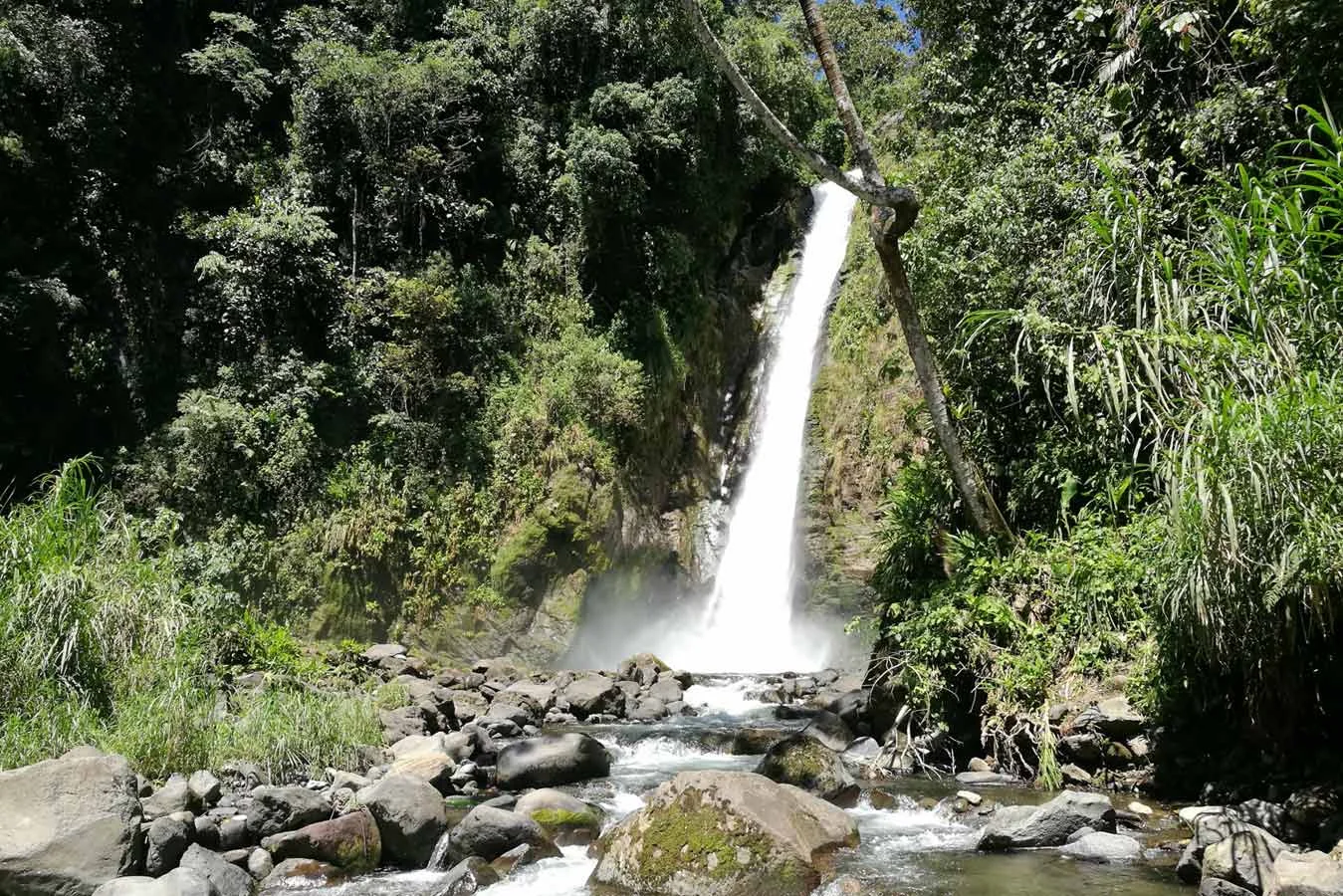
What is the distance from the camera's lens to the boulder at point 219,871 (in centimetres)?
551

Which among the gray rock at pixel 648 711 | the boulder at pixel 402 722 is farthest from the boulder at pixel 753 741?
the boulder at pixel 402 722

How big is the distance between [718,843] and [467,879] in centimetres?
166

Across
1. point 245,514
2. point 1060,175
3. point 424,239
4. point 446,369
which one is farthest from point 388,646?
point 1060,175

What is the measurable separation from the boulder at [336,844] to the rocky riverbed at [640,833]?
11 mm

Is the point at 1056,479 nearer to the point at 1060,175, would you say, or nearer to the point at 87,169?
the point at 1060,175

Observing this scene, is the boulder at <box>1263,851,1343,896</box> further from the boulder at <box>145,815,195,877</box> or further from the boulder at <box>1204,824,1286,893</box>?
the boulder at <box>145,815,195,877</box>

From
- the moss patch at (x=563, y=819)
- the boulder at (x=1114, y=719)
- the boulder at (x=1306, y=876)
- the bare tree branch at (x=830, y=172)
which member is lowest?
the moss patch at (x=563, y=819)

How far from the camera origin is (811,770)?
7.63 metres

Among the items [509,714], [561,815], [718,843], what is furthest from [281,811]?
[509,714]

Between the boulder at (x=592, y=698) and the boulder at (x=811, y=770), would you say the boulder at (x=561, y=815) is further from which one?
the boulder at (x=592, y=698)

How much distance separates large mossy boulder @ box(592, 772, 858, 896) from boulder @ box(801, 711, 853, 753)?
11.0 ft

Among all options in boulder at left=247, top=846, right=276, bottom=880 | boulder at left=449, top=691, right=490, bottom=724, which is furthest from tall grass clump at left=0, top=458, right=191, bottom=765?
boulder at left=449, top=691, right=490, bottom=724

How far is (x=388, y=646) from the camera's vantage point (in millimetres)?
14125

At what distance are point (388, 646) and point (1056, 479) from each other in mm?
10360
